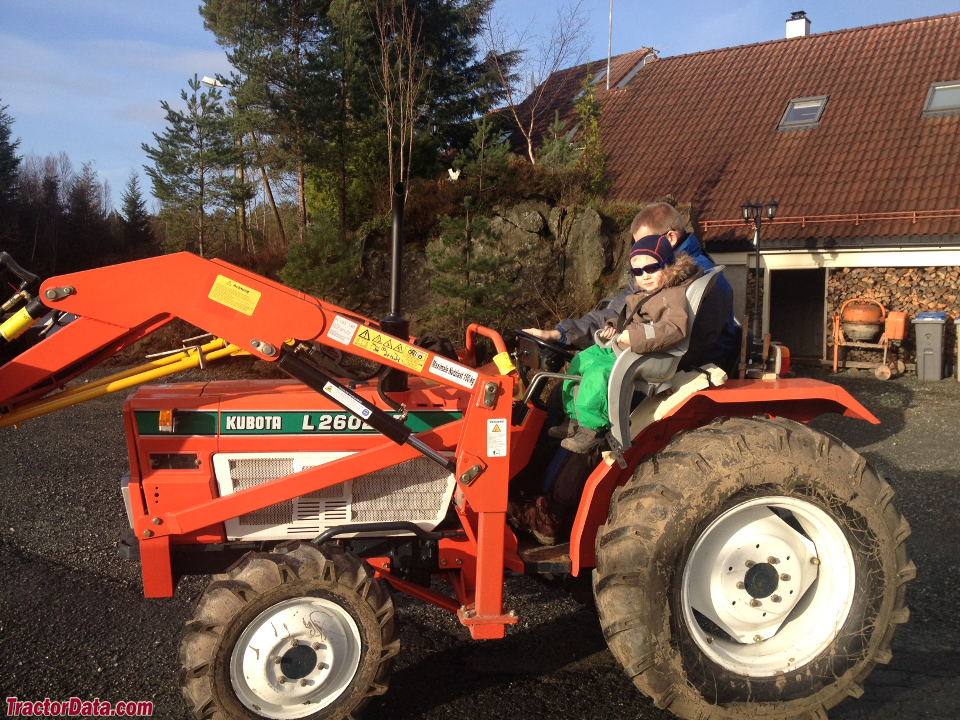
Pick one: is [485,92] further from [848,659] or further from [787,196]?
[848,659]

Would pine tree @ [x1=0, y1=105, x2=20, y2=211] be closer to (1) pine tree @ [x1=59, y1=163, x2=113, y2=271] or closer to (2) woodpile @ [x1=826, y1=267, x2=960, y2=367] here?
(1) pine tree @ [x1=59, y1=163, x2=113, y2=271]

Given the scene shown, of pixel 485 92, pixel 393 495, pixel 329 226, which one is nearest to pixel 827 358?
pixel 485 92

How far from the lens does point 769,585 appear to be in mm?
2736

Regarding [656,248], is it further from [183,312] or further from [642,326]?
[183,312]

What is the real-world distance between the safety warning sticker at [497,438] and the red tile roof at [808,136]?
44.0 feet

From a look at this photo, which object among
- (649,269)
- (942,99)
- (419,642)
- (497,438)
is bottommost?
(419,642)

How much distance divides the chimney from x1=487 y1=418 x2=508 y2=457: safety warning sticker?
2047cm

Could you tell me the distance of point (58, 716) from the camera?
273 centimetres

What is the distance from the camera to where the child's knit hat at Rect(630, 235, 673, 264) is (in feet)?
9.23

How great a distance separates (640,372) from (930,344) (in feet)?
40.0

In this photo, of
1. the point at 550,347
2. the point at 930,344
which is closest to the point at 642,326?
the point at 550,347

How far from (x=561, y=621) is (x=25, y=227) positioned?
16412mm

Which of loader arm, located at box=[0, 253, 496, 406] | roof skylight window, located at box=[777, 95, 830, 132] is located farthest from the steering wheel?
roof skylight window, located at box=[777, 95, 830, 132]

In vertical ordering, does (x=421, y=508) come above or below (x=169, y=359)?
below
